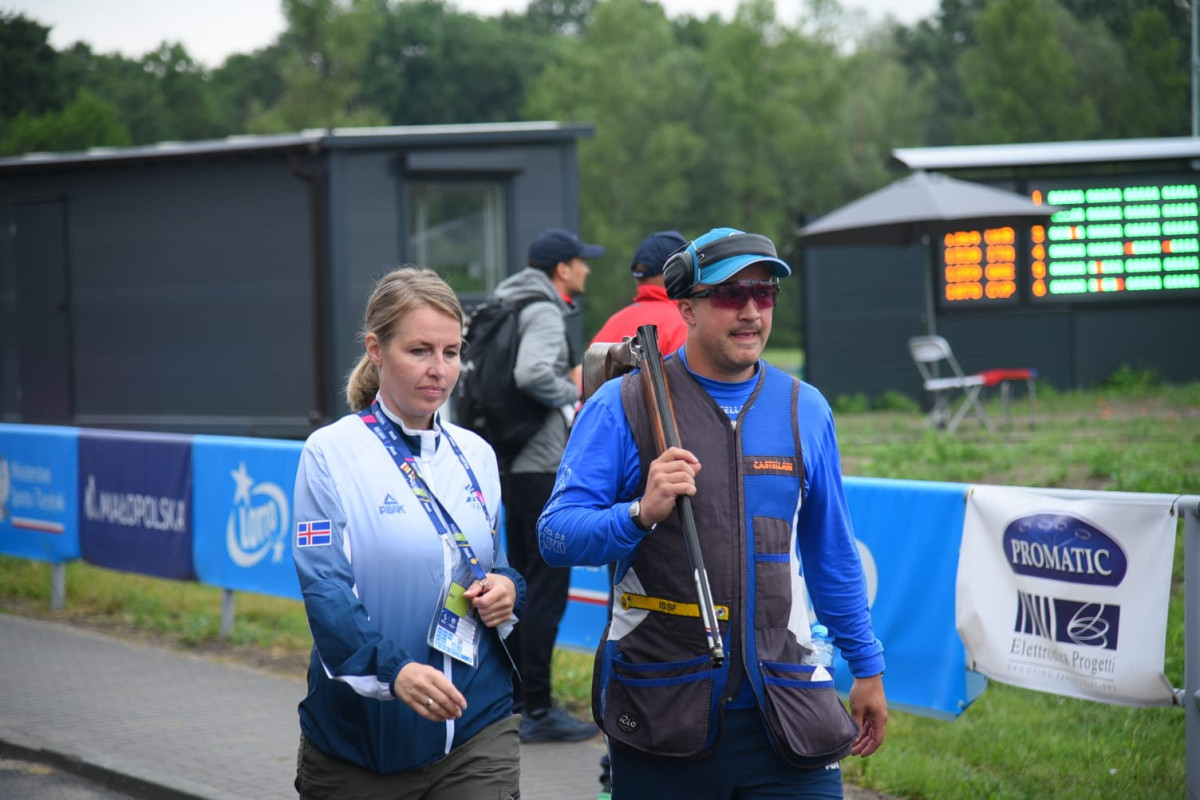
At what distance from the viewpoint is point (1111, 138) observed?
53.5 metres

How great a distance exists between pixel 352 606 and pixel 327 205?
13.5 meters

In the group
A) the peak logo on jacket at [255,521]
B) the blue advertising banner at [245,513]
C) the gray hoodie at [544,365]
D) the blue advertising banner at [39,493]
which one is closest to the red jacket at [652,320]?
the gray hoodie at [544,365]

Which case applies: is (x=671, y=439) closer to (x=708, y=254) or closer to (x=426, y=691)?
(x=708, y=254)

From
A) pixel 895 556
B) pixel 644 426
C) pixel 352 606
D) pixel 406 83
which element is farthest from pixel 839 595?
pixel 406 83

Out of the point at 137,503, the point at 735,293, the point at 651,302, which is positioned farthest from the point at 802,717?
the point at 137,503

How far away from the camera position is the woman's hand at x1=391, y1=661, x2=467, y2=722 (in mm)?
2936

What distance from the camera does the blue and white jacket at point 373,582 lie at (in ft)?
10.1

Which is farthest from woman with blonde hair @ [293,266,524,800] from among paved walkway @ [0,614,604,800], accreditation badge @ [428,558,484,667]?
paved walkway @ [0,614,604,800]

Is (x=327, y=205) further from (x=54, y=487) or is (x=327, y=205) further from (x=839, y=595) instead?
(x=839, y=595)

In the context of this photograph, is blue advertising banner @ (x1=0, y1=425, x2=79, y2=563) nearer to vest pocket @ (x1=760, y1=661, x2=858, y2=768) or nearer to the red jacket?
Answer: the red jacket

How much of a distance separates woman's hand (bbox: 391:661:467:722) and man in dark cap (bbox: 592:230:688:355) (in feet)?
8.35

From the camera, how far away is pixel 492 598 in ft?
10.4

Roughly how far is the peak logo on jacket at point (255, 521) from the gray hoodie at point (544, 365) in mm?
2483

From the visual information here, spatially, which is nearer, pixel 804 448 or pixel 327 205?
pixel 804 448
